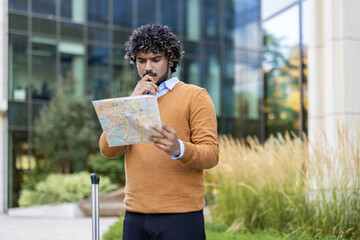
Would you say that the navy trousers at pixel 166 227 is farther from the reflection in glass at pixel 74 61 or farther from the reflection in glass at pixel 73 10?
the reflection in glass at pixel 73 10

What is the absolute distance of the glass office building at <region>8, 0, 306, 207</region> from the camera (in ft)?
36.1

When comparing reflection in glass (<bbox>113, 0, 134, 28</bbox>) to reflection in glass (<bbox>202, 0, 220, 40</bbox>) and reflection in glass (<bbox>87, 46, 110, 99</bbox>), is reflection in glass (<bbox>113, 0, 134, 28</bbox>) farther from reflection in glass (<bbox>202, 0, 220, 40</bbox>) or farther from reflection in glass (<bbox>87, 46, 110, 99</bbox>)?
reflection in glass (<bbox>202, 0, 220, 40</bbox>)

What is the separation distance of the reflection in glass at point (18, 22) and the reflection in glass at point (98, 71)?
95.5 inches

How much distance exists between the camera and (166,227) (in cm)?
221

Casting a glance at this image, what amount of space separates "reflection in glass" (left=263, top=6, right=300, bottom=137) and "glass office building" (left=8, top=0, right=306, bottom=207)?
2 centimetres

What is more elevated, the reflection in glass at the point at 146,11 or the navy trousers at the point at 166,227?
the reflection in glass at the point at 146,11

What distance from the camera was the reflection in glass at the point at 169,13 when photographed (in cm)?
1927

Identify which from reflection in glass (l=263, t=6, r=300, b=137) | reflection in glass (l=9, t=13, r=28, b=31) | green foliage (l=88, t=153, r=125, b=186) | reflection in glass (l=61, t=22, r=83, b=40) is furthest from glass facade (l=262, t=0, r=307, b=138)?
reflection in glass (l=9, t=13, r=28, b=31)

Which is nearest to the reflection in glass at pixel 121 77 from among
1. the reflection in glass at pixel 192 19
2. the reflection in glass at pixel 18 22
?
the reflection in glass at pixel 192 19

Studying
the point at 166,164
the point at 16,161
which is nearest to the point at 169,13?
the point at 16,161

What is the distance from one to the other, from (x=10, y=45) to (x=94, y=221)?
14.4 m

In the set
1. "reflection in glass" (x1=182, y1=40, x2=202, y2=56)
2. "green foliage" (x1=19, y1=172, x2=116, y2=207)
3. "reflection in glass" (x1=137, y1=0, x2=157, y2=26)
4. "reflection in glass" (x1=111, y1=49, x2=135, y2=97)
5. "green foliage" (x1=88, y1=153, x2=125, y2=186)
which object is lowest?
"green foliage" (x1=19, y1=172, x2=116, y2=207)

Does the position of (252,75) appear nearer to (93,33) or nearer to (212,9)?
(212,9)

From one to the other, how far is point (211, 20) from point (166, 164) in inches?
732
